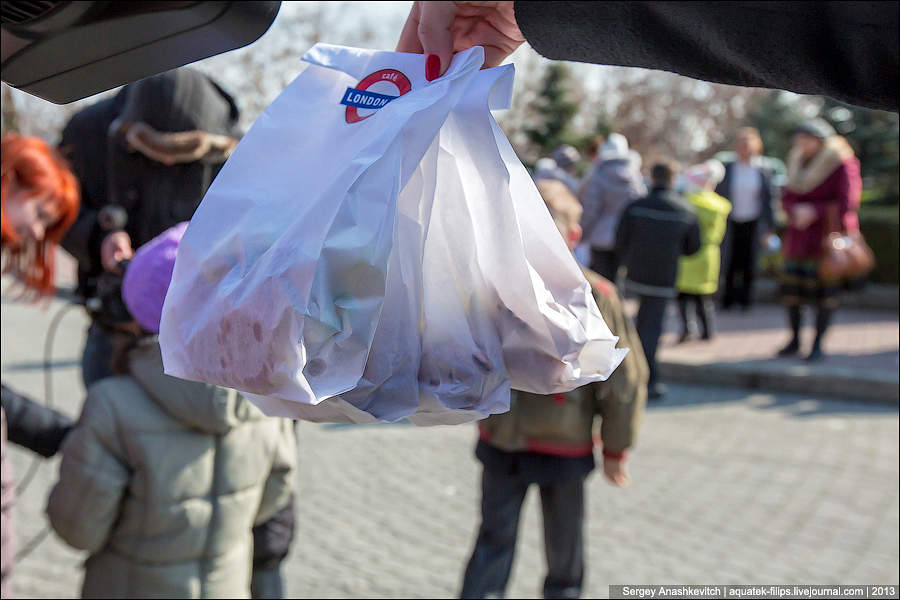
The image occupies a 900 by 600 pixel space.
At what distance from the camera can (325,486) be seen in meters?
5.61

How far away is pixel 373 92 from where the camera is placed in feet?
5.03

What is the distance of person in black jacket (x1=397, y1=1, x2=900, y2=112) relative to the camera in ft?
3.15

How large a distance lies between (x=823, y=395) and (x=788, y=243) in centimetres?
142

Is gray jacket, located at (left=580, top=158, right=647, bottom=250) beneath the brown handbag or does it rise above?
beneath

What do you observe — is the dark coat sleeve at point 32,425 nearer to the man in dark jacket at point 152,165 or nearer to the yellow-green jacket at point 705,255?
the man in dark jacket at point 152,165

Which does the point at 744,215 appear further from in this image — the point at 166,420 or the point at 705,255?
the point at 166,420

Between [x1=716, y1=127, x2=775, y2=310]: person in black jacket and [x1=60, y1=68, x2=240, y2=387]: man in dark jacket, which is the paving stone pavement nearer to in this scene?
[x1=60, y1=68, x2=240, y2=387]: man in dark jacket

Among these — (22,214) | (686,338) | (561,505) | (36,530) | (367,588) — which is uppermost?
(22,214)

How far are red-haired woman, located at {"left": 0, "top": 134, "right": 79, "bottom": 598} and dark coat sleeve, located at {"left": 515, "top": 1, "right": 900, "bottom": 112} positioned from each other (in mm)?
2282

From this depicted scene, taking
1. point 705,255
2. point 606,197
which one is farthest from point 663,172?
point 705,255

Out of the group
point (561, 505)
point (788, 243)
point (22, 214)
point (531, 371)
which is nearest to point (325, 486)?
Answer: point (561, 505)

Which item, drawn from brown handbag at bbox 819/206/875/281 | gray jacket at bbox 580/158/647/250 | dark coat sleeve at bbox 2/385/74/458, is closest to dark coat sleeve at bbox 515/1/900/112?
dark coat sleeve at bbox 2/385/74/458

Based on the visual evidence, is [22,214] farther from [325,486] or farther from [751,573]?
[751,573]

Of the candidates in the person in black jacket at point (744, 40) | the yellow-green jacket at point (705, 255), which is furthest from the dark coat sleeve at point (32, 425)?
the yellow-green jacket at point (705, 255)
